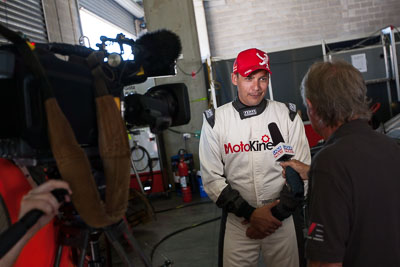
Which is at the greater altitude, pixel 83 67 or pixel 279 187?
pixel 83 67

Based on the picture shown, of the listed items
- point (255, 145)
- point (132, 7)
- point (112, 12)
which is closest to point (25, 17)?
point (255, 145)

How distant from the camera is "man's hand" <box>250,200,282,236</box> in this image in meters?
1.63

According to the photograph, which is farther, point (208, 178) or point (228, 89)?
point (228, 89)

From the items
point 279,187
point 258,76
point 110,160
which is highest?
point 258,76

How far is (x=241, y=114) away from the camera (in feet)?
6.04

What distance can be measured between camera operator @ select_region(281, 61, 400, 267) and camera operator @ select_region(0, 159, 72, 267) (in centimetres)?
74

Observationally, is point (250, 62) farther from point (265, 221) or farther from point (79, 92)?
point (79, 92)

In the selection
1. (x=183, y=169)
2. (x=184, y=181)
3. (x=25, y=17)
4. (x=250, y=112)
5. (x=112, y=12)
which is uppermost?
(x=112, y=12)

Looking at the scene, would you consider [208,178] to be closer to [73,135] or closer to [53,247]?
[53,247]

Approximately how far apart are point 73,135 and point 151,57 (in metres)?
0.41

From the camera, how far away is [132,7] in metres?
10.0

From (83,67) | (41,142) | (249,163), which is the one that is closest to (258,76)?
(249,163)

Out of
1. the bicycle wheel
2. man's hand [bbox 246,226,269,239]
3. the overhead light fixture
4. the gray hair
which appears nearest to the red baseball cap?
the gray hair

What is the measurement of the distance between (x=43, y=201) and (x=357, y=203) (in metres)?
0.87
